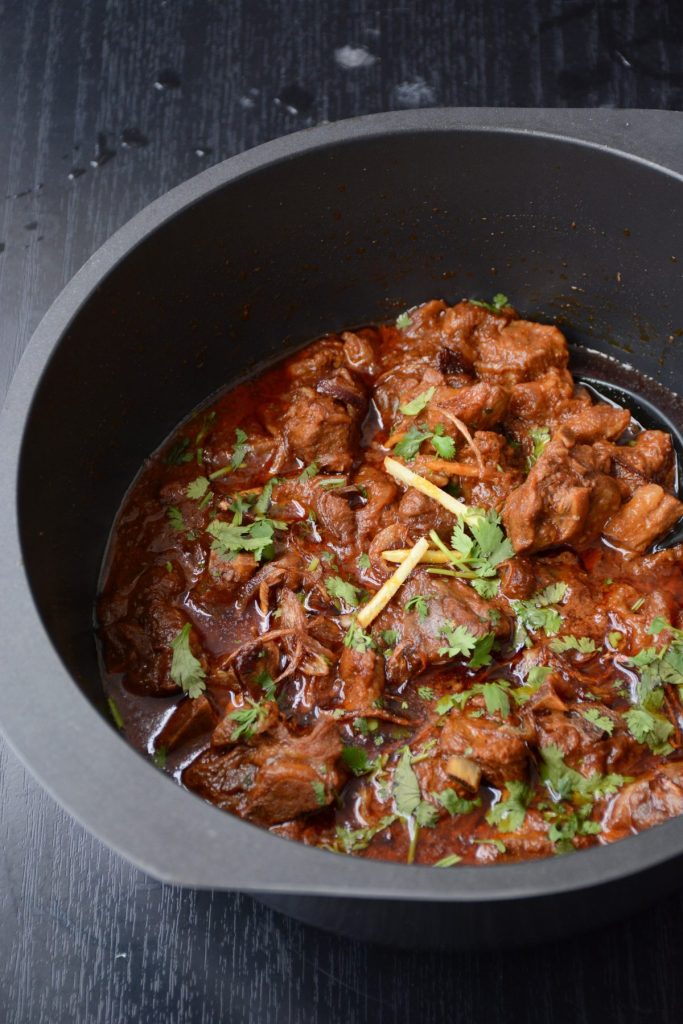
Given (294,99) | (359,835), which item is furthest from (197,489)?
(294,99)

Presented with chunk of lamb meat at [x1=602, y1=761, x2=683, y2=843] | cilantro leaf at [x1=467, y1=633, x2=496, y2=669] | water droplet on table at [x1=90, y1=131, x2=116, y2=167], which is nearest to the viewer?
chunk of lamb meat at [x1=602, y1=761, x2=683, y2=843]

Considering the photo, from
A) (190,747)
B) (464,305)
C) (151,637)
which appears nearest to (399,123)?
(464,305)

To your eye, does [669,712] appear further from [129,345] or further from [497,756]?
[129,345]

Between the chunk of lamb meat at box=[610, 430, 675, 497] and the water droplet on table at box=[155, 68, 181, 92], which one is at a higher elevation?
the water droplet on table at box=[155, 68, 181, 92]

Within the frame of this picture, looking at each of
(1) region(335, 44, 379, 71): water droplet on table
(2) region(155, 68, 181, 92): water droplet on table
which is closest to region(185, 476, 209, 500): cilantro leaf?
(2) region(155, 68, 181, 92): water droplet on table

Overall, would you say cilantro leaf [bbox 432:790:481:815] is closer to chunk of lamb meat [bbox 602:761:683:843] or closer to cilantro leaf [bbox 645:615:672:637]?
chunk of lamb meat [bbox 602:761:683:843]

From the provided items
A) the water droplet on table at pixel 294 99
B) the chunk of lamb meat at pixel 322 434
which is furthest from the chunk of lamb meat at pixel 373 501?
the water droplet on table at pixel 294 99

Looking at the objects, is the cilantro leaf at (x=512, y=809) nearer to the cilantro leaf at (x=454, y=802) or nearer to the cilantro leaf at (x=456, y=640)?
the cilantro leaf at (x=454, y=802)
